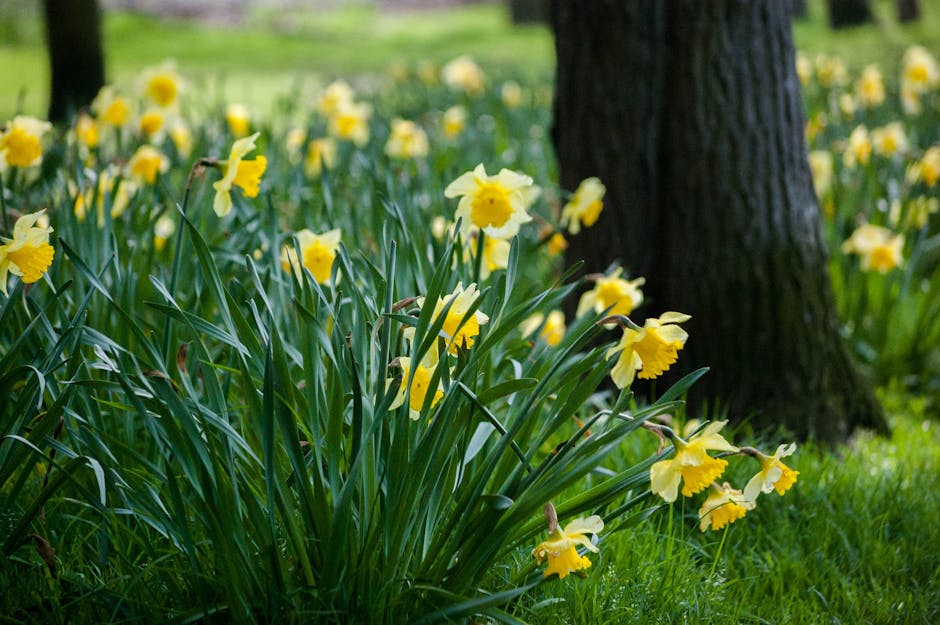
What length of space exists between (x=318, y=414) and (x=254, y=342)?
0.16 meters

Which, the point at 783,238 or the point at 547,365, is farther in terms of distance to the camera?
the point at 783,238

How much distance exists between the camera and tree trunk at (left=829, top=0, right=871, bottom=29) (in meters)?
14.2

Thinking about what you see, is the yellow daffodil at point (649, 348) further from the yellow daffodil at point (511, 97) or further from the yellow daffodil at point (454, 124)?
the yellow daffodil at point (511, 97)

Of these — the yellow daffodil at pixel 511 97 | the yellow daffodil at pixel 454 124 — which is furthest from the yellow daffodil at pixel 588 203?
the yellow daffodil at pixel 511 97

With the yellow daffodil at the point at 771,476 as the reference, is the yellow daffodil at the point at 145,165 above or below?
above

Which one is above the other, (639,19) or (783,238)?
(639,19)

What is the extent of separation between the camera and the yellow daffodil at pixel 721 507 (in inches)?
65.6

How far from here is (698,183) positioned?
9.59ft

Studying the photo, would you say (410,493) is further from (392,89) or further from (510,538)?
(392,89)

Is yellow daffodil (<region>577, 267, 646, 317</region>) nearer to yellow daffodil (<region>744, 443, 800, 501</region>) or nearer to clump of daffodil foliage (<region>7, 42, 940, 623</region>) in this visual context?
clump of daffodil foliage (<region>7, 42, 940, 623</region>)

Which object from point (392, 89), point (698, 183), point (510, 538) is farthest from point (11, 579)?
→ point (392, 89)

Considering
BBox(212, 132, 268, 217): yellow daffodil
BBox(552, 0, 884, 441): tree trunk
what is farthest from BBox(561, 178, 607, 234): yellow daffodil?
BBox(212, 132, 268, 217): yellow daffodil

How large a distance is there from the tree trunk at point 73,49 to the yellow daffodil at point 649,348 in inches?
274

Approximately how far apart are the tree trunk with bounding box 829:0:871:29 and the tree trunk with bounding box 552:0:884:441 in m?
12.5
